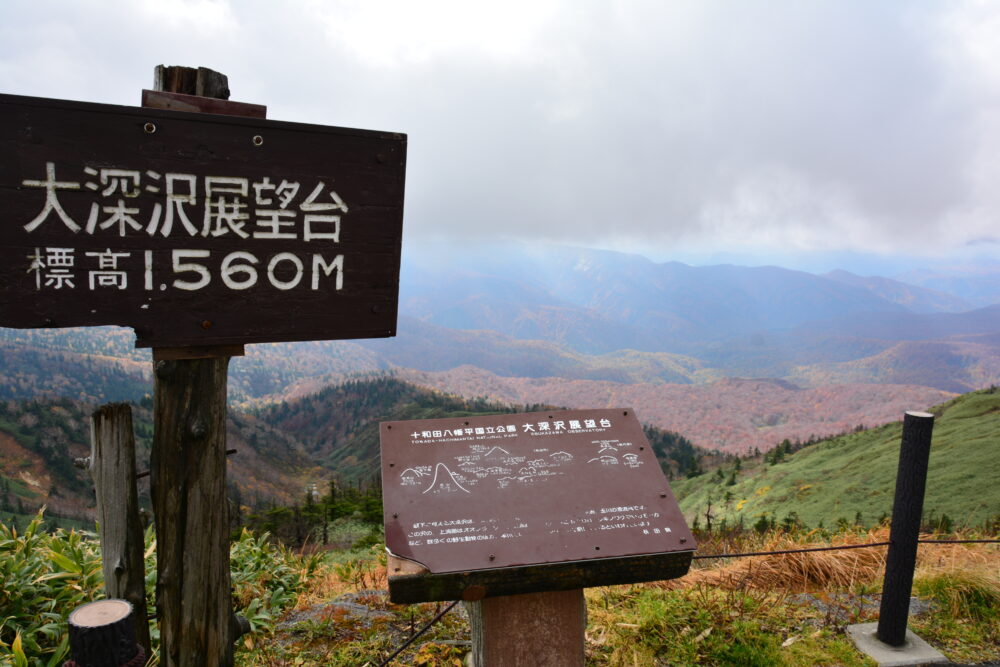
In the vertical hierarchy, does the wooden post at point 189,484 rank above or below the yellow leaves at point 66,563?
above

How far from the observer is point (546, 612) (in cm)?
359

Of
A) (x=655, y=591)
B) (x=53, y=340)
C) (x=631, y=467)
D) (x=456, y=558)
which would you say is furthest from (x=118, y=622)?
(x=53, y=340)

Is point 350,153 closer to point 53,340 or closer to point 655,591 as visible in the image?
point 655,591

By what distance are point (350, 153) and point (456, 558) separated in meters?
2.26

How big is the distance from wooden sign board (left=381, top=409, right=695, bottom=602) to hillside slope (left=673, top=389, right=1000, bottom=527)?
34.9ft

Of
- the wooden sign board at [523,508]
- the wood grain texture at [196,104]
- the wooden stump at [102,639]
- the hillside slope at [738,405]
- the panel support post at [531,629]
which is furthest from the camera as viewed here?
the hillside slope at [738,405]

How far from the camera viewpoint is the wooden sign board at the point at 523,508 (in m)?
3.24

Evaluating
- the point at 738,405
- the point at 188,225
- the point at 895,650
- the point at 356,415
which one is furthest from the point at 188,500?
the point at 738,405

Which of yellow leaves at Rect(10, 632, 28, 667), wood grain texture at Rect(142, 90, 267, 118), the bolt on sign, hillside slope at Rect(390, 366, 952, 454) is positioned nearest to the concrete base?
the bolt on sign

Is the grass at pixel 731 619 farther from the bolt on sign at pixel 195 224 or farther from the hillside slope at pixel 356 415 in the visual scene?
the hillside slope at pixel 356 415

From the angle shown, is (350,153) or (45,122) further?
(350,153)

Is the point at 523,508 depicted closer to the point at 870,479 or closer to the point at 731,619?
the point at 731,619

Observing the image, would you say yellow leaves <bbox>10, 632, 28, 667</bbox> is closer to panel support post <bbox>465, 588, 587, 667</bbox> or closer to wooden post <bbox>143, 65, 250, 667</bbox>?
wooden post <bbox>143, 65, 250, 667</bbox>

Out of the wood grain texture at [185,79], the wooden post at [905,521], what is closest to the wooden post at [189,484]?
the wood grain texture at [185,79]
